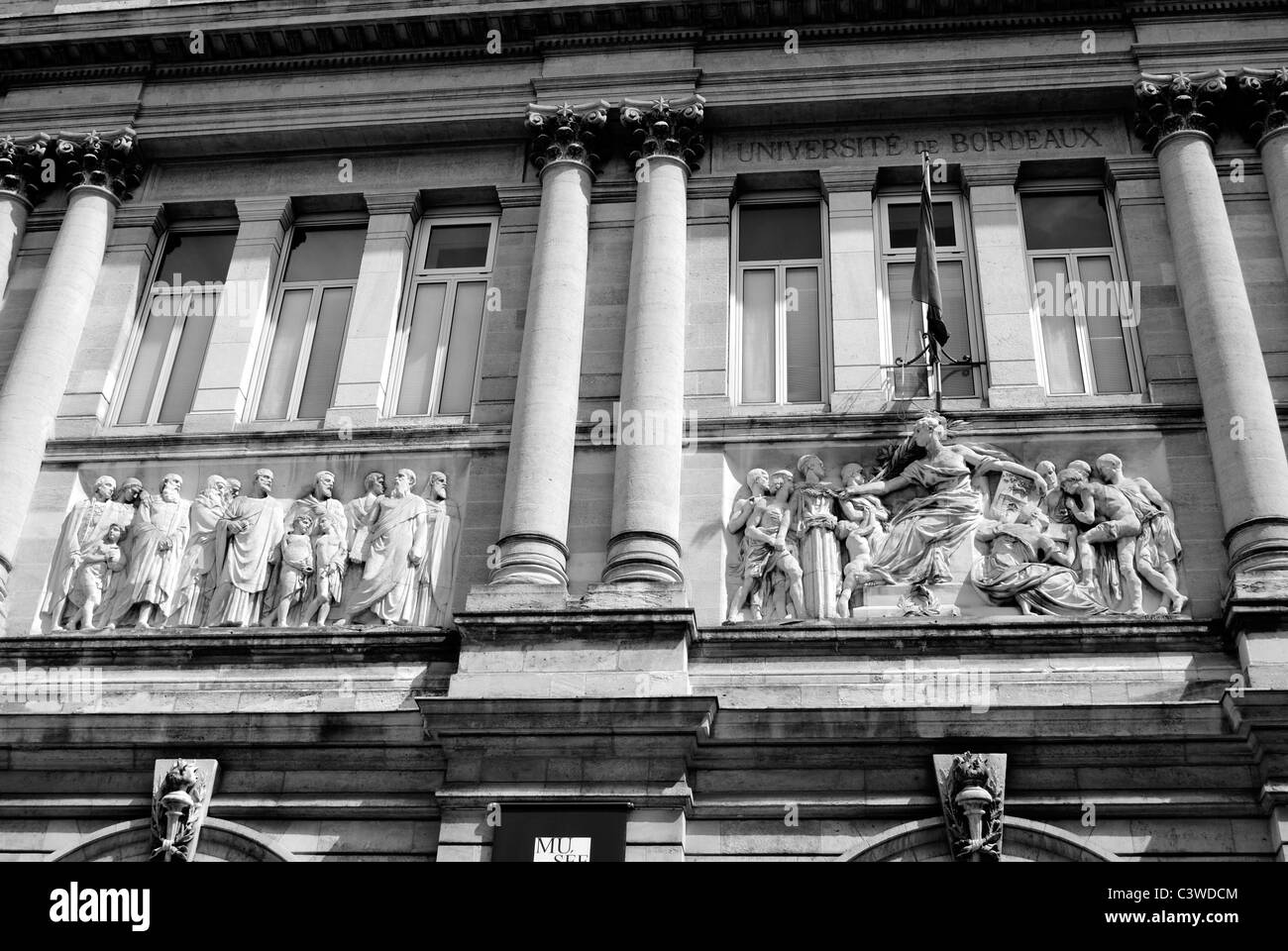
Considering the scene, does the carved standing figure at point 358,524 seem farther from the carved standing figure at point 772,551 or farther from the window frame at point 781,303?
the window frame at point 781,303

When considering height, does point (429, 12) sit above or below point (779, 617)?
above

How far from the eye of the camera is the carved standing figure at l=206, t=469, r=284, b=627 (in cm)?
1761

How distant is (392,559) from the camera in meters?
17.7

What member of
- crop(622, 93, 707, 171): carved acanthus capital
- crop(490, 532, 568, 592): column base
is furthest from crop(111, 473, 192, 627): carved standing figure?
crop(622, 93, 707, 171): carved acanthus capital

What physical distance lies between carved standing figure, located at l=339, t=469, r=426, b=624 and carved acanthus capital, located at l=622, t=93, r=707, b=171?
561 cm

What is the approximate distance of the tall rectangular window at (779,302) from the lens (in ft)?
63.8

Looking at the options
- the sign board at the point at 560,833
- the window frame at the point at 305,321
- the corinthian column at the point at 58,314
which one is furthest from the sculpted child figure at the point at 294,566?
the sign board at the point at 560,833

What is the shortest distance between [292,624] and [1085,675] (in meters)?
8.40

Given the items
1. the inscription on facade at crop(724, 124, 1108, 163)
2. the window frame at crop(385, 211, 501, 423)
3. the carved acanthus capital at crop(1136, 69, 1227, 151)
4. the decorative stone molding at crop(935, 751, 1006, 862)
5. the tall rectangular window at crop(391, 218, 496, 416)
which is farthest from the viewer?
the inscription on facade at crop(724, 124, 1108, 163)

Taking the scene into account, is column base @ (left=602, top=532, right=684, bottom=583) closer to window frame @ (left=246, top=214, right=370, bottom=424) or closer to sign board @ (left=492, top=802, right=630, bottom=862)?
sign board @ (left=492, top=802, right=630, bottom=862)

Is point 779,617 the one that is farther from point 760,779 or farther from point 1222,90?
point 1222,90

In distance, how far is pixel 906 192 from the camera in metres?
20.9

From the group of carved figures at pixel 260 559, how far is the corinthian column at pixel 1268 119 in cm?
1074
